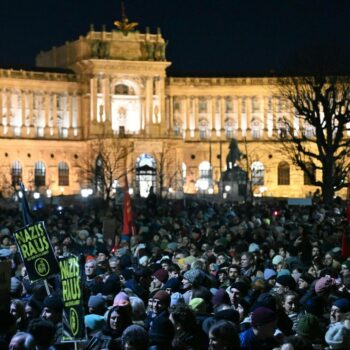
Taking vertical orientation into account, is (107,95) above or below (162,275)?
above

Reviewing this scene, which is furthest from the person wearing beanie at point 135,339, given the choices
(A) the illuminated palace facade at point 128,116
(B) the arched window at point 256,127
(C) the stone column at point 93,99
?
(B) the arched window at point 256,127

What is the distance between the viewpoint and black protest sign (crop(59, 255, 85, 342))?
566 inches

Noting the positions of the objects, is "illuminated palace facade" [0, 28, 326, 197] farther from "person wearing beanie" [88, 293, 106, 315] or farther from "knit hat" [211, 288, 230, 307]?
"person wearing beanie" [88, 293, 106, 315]

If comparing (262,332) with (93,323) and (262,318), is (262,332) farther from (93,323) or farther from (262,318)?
(93,323)

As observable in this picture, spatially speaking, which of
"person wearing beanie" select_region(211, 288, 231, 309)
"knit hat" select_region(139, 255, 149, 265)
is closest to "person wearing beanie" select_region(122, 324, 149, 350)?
"person wearing beanie" select_region(211, 288, 231, 309)

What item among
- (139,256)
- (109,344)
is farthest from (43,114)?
(109,344)

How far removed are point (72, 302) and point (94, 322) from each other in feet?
8.05

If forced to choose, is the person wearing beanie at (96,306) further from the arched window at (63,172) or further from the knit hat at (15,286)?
the arched window at (63,172)

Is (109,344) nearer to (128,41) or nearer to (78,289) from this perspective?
(78,289)

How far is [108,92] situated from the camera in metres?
137

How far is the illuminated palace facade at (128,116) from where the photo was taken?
444ft

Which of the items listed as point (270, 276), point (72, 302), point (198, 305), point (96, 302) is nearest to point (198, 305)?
point (198, 305)

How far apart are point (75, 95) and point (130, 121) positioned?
648 cm

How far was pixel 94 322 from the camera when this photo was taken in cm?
1686
